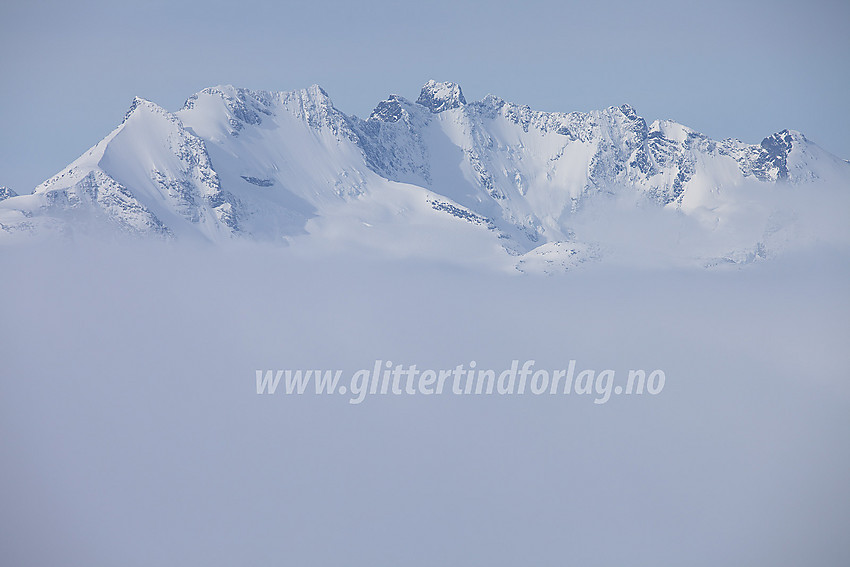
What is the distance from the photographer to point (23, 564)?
199875 millimetres
